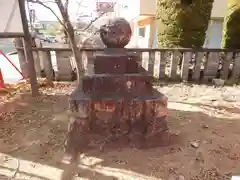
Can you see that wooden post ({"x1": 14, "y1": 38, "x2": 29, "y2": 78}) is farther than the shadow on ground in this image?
Yes

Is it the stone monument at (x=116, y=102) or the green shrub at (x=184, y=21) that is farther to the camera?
the green shrub at (x=184, y=21)

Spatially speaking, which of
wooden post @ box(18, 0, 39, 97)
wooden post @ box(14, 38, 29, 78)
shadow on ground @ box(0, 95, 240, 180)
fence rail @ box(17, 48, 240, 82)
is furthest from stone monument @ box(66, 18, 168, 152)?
wooden post @ box(14, 38, 29, 78)

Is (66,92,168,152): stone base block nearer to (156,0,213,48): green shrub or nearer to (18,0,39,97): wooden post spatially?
(18,0,39,97): wooden post

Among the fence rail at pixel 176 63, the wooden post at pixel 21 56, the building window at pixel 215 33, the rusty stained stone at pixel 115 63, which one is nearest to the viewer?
the rusty stained stone at pixel 115 63

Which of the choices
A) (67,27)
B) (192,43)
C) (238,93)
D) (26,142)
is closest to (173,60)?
(192,43)

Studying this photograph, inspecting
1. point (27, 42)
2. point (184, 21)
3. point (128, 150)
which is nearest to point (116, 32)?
point (128, 150)

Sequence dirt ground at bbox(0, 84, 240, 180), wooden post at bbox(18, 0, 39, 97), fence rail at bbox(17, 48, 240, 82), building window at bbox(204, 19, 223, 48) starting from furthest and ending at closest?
building window at bbox(204, 19, 223, 48) < fence rail at bbox(17, 48, 240, 82) < wooden post at bbox(18, 0, 39, 97) < dirt ground at bbox(0, 84, 240, 180)

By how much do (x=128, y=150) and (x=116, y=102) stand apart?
1.99 feet

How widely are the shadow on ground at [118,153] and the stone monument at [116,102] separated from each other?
0.74ft

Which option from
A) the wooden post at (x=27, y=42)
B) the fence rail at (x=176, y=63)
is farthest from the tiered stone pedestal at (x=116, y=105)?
the fence rail at (x=176, y=63)

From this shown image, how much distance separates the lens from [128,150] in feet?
8.34

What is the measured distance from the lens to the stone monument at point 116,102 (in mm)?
2477

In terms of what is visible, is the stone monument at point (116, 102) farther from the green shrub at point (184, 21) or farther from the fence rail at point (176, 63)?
the green shrub at point (184, 21)

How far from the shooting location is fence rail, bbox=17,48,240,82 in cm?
537
